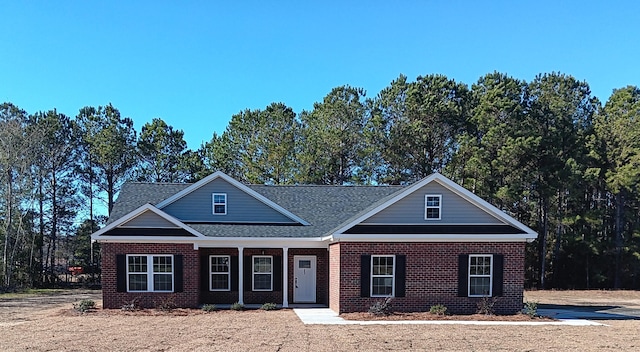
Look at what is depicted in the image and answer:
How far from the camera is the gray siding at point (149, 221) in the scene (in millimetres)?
17922

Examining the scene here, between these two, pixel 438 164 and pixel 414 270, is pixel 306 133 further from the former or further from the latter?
pixel 414 270

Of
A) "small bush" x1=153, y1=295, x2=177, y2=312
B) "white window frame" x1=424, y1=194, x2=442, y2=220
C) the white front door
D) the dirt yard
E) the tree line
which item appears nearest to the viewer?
the dirt yard

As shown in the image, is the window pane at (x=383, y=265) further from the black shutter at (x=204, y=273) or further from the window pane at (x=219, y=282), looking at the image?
the black shutter at (x=204, y=273)

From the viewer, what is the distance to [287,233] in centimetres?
1925

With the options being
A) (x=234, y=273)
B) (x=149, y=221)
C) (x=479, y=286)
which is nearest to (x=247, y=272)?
(x=234, y=273)

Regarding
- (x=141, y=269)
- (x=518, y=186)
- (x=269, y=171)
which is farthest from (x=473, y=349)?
(x=269, y=171)

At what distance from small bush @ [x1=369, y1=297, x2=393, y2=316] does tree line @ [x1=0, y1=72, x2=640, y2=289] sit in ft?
57.9

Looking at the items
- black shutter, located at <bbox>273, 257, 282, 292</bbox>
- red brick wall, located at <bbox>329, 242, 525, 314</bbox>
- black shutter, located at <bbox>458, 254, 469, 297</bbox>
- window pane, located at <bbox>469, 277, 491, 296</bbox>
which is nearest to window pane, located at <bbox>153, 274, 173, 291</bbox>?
black shutter, located at <bbox>273, 257, 282, 292</bbox>

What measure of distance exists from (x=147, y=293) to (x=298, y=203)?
743 centimetres

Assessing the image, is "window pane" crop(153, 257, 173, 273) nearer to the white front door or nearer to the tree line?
the white front door

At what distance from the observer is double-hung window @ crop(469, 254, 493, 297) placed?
1731 cm

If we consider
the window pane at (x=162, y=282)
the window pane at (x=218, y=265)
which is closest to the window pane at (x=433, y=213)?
the window pane at (x=218, y=265)

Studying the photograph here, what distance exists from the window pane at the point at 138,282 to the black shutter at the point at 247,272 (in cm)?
375

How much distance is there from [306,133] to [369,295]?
835 inches
